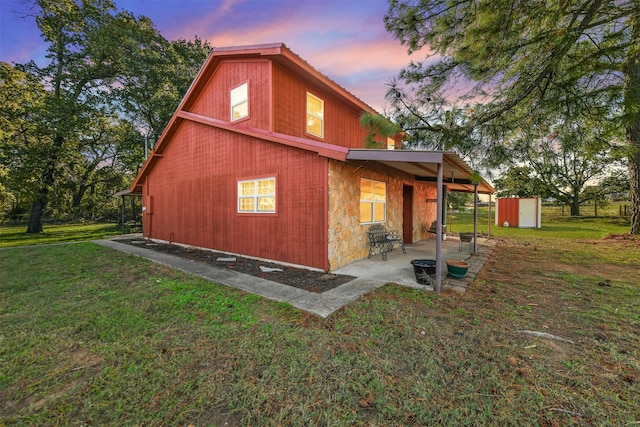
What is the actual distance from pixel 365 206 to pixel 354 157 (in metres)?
2.66

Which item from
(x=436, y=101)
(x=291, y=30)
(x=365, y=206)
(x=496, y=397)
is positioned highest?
(x=291, y=30)

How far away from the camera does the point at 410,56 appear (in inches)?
237

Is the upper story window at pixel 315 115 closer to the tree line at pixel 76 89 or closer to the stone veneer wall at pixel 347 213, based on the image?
the stone veneer wall at pixel 347 213

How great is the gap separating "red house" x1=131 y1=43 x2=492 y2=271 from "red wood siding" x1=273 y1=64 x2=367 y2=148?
0.03 metres

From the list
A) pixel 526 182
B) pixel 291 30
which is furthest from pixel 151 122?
pixel 526 182

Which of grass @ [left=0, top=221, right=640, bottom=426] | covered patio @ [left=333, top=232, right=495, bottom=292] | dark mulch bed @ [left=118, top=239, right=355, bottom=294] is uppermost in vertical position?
covered patio @ [left=333, top=232, right=495, bottom=292]

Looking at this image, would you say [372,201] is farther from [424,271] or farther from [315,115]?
[315,115]

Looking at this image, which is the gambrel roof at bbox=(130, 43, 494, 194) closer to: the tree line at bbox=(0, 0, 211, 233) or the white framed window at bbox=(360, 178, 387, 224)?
the white framed window at bbox=(360, 178, 387, 224)

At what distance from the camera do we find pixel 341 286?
510 centimetres

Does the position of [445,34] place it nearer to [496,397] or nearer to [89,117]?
[496,397]

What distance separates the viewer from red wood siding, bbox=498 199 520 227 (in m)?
19.2

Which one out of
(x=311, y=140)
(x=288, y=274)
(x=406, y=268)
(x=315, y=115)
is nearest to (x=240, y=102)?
(x=315, y=115)

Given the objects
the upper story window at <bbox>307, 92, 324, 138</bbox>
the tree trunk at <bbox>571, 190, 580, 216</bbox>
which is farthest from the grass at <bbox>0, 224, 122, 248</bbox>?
the tree trunk at <bbox>571, 190, 580, 216</bbox>

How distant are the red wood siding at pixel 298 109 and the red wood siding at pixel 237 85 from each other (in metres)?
0.30
